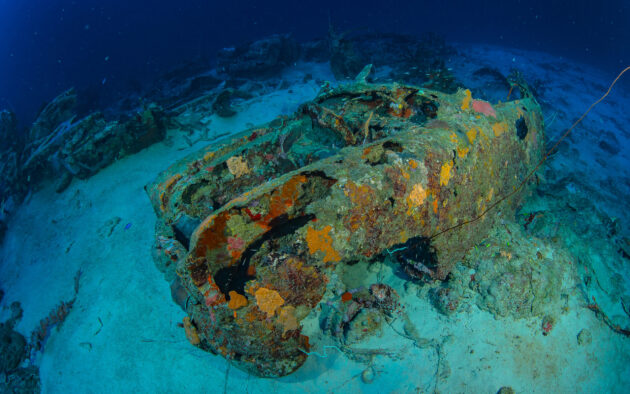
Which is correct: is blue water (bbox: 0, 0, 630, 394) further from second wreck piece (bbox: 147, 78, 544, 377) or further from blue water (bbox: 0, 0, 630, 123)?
blue water (bbox: 0, 0, 630, 123)

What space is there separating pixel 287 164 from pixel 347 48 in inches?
415

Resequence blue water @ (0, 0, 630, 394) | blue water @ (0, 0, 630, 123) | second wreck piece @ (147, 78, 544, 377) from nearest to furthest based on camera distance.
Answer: second wreck piece @ (147, 78, 544, 377) → blue water @ (0, 0, 630, 394) → blue water @ (0, 0, 630, 123)

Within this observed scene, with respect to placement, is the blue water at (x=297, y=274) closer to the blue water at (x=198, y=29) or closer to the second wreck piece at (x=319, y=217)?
the second wreck piece at (x=319, y=217)

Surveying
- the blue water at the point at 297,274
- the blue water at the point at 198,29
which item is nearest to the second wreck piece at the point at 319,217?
the blue water at the point at 297,274

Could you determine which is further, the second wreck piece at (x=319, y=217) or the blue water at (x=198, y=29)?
the blue water at (x=198, y=29)

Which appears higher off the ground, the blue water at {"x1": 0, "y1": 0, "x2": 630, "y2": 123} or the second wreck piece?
the second wreck piece

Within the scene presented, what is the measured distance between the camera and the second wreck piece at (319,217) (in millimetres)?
2021

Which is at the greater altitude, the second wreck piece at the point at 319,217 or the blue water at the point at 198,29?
the second wreck piece at the point at 319,217

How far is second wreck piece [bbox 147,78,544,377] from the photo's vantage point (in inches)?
79.6

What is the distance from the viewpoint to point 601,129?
9.41 m

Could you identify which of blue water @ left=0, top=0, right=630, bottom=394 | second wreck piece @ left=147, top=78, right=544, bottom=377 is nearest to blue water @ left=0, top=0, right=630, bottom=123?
blue water @ left=0, top=0, right=630, bottom=394

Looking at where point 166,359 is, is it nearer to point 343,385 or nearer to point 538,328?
point 343,385

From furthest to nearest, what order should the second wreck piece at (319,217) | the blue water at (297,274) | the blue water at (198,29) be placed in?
the blue water at (198,29), the blue water at (297,274), the second wreck piece at (319,217)

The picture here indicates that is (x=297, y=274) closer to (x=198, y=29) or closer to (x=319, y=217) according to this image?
(x=319, y=217)
